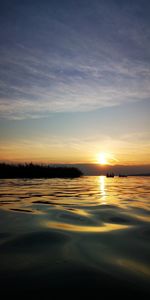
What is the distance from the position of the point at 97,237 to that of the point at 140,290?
1963mm

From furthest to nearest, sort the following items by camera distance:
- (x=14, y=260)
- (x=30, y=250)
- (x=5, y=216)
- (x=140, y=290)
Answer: (x=5, y=216) → (x=30, y=250) → (x=14, y=260) → (x=140, y=290)

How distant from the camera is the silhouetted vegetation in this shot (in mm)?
41938

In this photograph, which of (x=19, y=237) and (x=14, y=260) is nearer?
(x=14, y=260)

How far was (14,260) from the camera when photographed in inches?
123

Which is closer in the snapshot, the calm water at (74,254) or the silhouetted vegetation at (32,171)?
the calm water at (74,254)

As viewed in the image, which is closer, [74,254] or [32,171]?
[74,254]

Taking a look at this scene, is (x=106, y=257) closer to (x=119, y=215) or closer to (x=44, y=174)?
(x=119, y=215)

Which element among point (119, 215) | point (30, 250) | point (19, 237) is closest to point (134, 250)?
Result: point (30, 250)

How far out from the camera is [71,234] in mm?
4520

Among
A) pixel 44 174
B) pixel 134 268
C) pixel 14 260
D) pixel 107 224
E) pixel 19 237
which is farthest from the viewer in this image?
pixel 44 174

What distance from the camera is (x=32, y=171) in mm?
48000

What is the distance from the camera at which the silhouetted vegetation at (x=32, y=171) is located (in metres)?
41.9

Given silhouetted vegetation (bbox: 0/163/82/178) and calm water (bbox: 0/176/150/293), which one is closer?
calm water (bbox: 0/176/150/293)

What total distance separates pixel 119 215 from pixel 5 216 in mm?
3427
